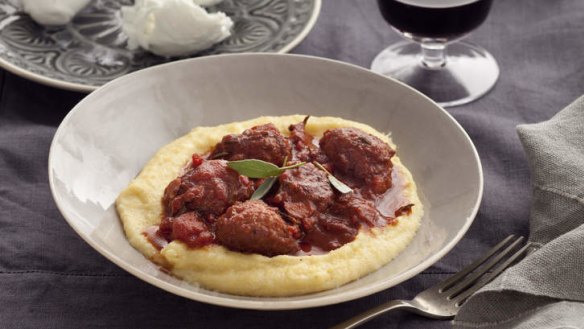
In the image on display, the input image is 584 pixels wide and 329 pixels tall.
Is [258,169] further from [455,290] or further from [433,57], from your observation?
[433,57]

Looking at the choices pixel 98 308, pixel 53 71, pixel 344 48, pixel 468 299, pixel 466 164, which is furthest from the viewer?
pixel 344 48

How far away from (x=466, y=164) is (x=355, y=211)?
2.17 feet

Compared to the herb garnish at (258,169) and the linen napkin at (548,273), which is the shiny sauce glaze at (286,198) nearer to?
the herb garnish at (258,169)

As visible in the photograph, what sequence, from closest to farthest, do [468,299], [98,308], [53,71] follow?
[468,299]
[98,308]
[53,71]

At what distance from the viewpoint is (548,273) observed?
11.0 feet

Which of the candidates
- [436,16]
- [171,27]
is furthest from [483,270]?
[171,27]

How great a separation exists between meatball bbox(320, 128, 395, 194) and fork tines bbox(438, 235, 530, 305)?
1.85ft

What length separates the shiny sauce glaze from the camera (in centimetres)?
335

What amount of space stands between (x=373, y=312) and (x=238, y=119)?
5.50 ft

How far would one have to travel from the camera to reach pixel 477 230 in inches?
161

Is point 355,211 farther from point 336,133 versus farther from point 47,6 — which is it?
point 47,6

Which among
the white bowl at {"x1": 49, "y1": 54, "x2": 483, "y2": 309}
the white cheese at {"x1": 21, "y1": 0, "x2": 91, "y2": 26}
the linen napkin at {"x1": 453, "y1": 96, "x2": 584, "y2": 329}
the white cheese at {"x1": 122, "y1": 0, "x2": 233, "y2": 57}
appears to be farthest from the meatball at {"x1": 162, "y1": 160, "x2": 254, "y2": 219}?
the white cheese at {"x1": 21, "y1": 0, "x2": 91, "y2": 26}

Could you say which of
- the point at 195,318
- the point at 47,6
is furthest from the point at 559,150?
the point at 47,6

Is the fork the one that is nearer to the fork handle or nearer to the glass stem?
the fork handle
